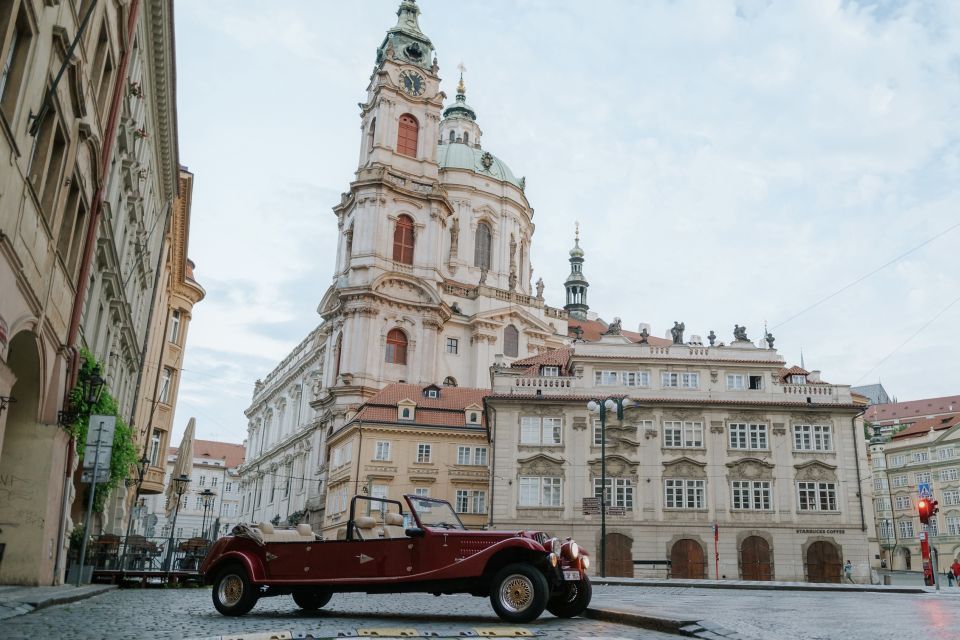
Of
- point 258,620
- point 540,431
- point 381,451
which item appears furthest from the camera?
point 381,451

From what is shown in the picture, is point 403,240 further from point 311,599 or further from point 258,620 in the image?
point 258,620

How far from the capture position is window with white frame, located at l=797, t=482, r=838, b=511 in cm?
4459

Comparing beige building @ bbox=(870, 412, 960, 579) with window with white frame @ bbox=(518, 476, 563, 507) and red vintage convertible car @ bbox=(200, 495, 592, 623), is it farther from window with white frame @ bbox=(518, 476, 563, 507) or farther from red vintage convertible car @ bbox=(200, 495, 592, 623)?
red vintage convertible car @ bbox=(200, 495, 592, 623)

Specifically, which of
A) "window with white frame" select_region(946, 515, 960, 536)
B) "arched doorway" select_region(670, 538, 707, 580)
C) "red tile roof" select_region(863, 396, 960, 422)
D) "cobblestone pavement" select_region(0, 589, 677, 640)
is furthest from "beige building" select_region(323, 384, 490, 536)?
"red tile roof" select_region(863, 396, 960, 422)

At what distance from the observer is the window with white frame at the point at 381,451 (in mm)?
51156

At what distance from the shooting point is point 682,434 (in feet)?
149

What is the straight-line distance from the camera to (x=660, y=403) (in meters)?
45.7

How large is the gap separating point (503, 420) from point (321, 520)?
64.2 ft

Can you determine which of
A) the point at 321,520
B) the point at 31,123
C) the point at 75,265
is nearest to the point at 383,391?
the point at 321,520

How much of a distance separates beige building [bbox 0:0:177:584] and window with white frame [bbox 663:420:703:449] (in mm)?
29684

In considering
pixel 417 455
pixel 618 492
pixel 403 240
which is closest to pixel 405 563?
pixel 618 492

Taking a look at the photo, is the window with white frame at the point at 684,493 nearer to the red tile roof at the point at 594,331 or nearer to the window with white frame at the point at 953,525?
the red tile roof at the point at 594,331

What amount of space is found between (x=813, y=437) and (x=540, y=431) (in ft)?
45.3

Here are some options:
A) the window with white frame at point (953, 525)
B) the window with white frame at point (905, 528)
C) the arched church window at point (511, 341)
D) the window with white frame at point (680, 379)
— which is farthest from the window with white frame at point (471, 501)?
the window with white frame at point (905, 528)
